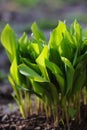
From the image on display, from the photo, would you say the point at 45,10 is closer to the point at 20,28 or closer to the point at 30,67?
the point at 20,28

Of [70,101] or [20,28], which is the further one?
[20,28]

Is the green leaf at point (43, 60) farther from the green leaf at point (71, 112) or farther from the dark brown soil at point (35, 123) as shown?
the dark brown soil at point (35, 123)

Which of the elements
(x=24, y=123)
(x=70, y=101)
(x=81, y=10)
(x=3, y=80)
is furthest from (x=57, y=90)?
(x=81, y=10)

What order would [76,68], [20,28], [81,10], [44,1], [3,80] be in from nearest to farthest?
1. [76,68]
2. [3,80]
3. [20,28]
4. [81,10]
5. [44,1]

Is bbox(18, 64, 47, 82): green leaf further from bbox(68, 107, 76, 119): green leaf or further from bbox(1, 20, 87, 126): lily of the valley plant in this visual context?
bbox(68, 107, 76, 119): green leaf

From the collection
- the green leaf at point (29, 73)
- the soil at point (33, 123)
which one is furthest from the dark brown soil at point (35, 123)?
the green leaf at point (29, 73)

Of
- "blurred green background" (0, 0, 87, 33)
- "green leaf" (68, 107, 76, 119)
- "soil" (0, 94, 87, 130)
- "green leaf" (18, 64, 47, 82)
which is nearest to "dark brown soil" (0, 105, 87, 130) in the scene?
"soil" (0, 94, 87, 130)
